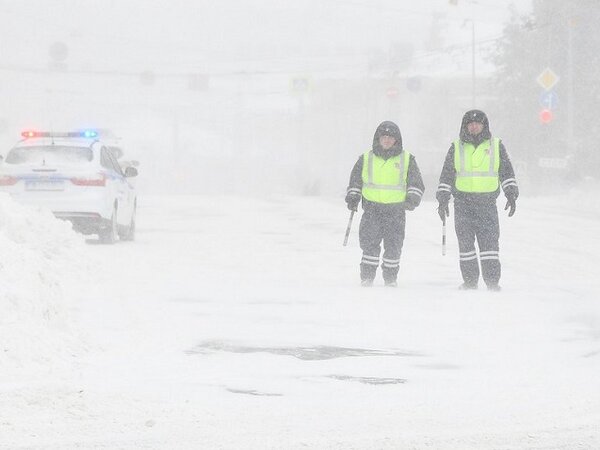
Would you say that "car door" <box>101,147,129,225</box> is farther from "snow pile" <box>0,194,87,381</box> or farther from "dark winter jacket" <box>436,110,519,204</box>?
"snow pile" <box>0,194,87,381</box>

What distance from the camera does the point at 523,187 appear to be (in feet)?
179

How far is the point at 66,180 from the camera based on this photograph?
20.0 m

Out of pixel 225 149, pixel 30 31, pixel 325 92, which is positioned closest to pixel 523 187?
pixel 325 92

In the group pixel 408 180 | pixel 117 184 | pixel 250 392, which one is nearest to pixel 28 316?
pixel 250 392

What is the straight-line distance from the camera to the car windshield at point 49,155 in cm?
2022

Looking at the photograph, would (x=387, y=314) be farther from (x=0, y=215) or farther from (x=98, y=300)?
(x=0, y=215)

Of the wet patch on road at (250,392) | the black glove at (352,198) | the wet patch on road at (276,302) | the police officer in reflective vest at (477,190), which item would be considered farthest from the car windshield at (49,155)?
the wet patch on road at (250,392)

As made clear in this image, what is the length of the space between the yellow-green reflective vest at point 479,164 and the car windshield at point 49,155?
27.1 feet

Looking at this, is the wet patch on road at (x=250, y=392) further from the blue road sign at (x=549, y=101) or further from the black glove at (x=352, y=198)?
the blue road sign at (x=549, y=101)

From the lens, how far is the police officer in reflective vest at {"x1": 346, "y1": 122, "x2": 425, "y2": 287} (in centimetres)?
1367

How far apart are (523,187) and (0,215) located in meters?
41.9

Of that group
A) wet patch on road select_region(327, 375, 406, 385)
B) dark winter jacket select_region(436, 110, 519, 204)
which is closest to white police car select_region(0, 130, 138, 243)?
dark winter jacket select_region(436, 110, 519, 204)

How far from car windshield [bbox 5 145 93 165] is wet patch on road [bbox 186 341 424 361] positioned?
36.9 ft

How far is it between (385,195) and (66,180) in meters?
7.53
